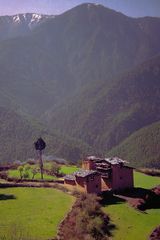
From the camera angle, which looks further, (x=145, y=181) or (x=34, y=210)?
(x=145, y=181)

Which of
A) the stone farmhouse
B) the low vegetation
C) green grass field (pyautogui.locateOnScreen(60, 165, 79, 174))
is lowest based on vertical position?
the low vegetation

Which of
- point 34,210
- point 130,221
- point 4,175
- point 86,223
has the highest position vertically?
point 4,175

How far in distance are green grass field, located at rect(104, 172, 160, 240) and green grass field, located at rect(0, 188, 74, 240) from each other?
20.1 feet

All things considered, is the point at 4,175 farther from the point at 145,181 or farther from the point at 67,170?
the point at 145,181

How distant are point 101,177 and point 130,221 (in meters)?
16.2

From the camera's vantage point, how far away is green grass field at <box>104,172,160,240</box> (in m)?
54.7

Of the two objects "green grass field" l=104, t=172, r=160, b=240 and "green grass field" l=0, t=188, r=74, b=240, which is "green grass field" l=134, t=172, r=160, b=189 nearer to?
"green grass field" l=104, t=172, r=160, b=240

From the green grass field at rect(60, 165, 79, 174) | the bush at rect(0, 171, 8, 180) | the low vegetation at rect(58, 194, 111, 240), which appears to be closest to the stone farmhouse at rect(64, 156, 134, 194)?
the low vegetation at rect(58, 194, 111, 240)

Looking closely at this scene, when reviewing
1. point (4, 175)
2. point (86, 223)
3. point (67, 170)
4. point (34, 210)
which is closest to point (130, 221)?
point (86, 223)

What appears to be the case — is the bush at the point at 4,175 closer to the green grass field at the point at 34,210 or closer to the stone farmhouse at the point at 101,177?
the green grass field at the point at 34,210

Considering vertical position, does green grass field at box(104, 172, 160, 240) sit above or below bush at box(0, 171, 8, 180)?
below

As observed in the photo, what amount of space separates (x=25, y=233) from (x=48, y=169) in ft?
142

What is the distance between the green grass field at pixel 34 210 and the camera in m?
48.0

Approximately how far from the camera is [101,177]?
75688 mm
